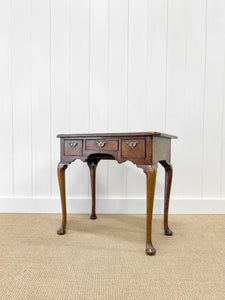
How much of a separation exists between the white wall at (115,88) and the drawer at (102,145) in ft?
2.33

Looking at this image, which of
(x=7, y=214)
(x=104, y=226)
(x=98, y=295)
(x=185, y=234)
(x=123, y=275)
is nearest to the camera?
(x=98, y=295)

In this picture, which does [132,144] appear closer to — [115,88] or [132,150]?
[132,150]

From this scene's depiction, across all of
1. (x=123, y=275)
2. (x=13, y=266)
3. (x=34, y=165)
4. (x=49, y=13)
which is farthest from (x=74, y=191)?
(x=49, y=13)

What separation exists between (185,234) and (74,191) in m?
1.12

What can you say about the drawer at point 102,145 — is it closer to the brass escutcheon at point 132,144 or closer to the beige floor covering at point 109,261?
the brass escutcheon at point 132,144

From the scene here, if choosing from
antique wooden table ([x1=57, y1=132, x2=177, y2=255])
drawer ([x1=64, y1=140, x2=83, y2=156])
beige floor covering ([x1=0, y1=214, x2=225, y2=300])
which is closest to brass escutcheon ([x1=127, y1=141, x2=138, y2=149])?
antique wooden table ([x1=57, y1=132, x2=177, y2=255])

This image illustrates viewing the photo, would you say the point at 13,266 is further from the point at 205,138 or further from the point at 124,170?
the point at 205,138

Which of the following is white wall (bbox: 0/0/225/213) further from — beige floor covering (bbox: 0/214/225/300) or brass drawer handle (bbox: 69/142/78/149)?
brass drawer handle (bbox: 69/142/78/149)

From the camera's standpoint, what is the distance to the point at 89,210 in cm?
220

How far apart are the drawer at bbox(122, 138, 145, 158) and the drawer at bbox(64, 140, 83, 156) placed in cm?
34

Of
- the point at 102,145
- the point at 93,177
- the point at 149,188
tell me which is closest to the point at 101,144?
the point at 102,145

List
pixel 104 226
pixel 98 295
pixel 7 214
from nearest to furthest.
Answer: pixel 98 295 → pixel 104 226 → pixel 7 214

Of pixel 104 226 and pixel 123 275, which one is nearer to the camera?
pixel 123 275

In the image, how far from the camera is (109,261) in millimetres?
1243
